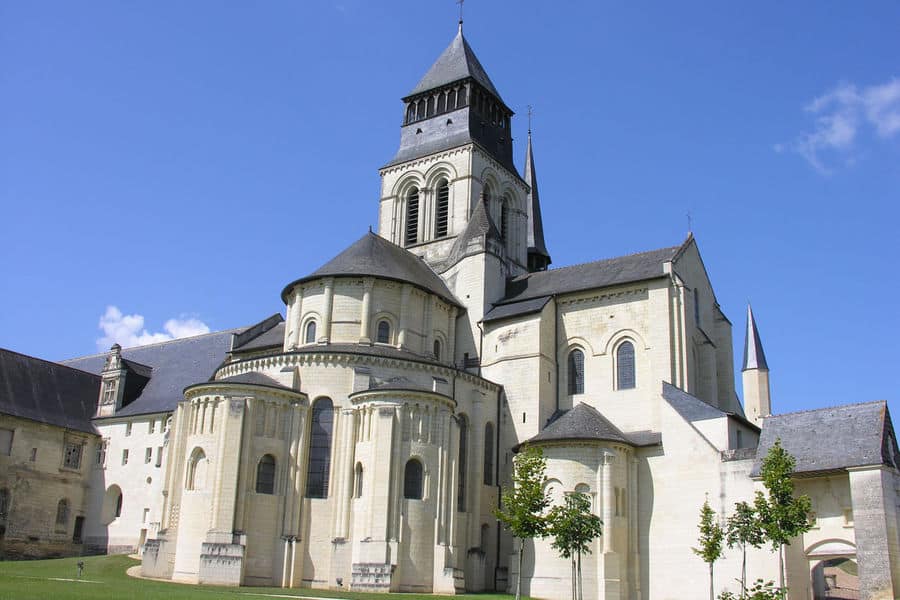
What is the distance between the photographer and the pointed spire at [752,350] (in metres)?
43.3

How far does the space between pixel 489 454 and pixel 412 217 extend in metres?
18.4

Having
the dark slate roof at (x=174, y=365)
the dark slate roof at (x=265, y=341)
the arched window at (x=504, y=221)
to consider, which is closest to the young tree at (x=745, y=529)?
the dark slate roof at (x=265, y=341)

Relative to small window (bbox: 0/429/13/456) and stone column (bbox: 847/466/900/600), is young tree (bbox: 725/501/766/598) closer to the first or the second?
stone column (bbox: 847/466/900/600)

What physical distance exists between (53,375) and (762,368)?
40.6 metres

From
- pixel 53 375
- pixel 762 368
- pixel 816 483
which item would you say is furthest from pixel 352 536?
pixel 53 375

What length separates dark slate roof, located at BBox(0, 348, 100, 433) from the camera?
49781mm

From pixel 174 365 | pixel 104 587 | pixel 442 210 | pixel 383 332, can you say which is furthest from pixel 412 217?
pixel 104 587

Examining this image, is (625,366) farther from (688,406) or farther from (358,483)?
(358,483)

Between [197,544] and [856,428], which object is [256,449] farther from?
[856,428]

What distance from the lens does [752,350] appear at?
143 feet

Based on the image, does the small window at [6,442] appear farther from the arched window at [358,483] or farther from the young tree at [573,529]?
the young tree at [573,529]

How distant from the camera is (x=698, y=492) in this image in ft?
114

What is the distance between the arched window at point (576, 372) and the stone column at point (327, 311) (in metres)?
11.5

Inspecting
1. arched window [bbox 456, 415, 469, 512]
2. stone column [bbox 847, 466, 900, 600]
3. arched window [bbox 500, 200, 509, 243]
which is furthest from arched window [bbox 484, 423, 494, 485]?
arched window [bbox 500, 200, 509, 243]
